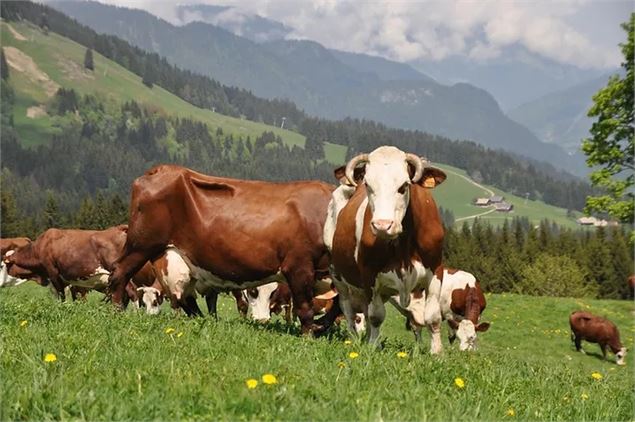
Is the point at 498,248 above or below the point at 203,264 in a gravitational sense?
below

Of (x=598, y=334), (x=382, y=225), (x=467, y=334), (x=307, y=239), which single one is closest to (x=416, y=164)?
(x=382, y=225)

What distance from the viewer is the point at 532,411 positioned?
5.53m

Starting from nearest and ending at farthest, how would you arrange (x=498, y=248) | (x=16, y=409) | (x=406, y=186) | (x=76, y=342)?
(x=16, y=409) < (x=76, y=342) < (x=406, y=186) < (x=498, y=248)

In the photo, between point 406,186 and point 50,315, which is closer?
point 406,186

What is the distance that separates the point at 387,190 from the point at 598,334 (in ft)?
82.2

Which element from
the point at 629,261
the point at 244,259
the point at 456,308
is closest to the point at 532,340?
the point at 456,308

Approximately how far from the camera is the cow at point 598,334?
28797 mm

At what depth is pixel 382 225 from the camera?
25.0 feet

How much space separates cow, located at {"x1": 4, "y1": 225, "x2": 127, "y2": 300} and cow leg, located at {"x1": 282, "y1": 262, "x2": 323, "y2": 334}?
12441 millimetres

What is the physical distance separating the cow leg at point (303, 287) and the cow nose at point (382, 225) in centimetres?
300

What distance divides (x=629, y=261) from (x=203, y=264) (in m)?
→ 104

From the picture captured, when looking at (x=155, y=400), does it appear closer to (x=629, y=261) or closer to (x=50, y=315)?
(x=50, y=315)

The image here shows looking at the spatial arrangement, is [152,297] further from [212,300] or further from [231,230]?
[231,230]

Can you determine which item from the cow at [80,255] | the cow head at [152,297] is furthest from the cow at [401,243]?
the cow at [80,255]
